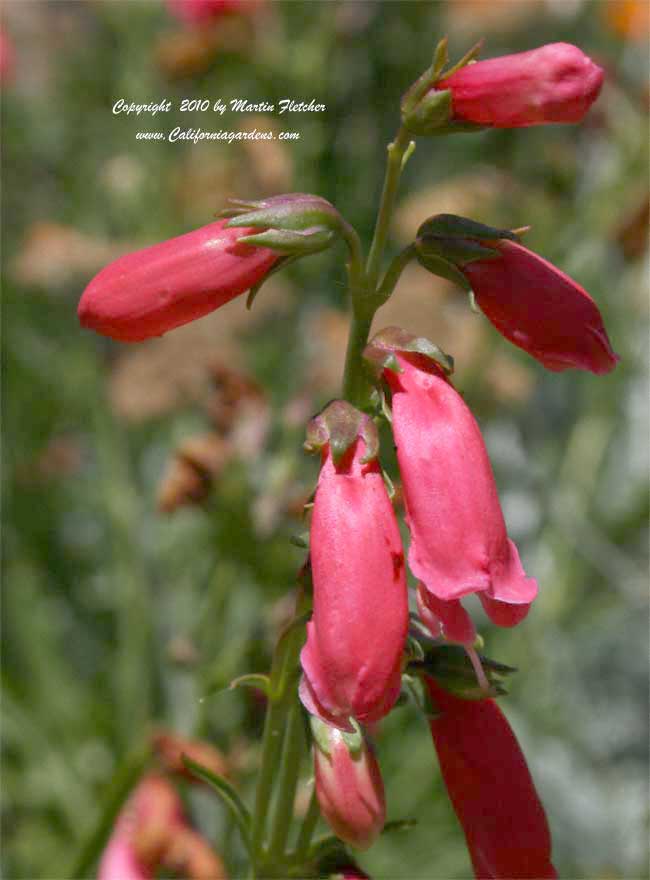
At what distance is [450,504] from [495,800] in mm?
220

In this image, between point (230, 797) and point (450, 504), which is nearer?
point (450, 504)

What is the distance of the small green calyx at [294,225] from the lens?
0.74 metres

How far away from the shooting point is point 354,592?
26.2 inches

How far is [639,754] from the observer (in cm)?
205

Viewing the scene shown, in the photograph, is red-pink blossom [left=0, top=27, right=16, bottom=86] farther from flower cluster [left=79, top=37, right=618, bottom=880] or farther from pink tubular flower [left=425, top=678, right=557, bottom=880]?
pink tubular flower [left=425, top=678, right=557, bottom=880]

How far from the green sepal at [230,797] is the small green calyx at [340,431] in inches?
9.6

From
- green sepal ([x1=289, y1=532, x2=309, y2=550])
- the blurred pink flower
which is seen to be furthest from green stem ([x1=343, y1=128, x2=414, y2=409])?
the blurred pink flower

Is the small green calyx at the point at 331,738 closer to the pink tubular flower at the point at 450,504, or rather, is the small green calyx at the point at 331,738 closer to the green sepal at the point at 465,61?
the pink tubular flower at the point at 450,504

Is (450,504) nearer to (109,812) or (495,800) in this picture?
(495,800)

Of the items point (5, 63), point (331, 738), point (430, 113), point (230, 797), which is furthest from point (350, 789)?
point (5, 63)

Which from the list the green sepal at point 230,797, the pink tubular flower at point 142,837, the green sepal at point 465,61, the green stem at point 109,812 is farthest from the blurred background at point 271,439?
the green sepal at point 465,61

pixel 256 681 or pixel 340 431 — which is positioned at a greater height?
pixel 340 431

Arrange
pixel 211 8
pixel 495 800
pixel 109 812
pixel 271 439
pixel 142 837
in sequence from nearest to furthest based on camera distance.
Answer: pixel 495 800 → pixel 109 812 → pixel 142 837 → pixel 271 439 → pixel 211 8

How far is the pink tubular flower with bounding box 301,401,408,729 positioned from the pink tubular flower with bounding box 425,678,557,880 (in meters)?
0.13
